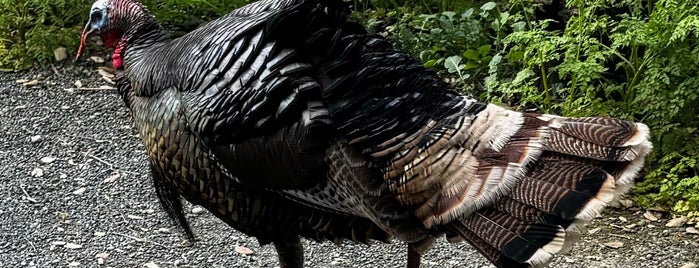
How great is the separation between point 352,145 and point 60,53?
4.16m

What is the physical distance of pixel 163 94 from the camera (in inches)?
146

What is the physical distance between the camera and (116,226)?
16.5 ft

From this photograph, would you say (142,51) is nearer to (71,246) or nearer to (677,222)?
(71,246)

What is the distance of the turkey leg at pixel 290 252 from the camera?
3.98 metres

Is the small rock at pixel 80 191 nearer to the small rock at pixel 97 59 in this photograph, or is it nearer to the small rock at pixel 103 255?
the small rock at pixel 103 255

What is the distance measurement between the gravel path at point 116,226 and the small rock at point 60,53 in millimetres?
787

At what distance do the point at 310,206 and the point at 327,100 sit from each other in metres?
0.47

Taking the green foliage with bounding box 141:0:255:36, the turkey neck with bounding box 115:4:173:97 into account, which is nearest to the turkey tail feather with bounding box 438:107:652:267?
the turkey neck with bounding box 115:4:173:97

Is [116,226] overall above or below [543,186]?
below

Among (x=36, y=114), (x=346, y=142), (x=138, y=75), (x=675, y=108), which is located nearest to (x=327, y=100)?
(x=346, y=142)

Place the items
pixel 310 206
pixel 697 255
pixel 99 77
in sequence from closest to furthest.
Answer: pixel 310 206
pixel 697 255
pixel 99 77

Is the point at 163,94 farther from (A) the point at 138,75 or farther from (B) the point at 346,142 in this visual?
(B) the point at 346,142

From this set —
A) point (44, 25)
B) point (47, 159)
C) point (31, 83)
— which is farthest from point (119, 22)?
point (44, 25)

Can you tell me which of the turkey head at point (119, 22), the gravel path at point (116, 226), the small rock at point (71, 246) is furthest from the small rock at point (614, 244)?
the small rock at point (71, 246)
